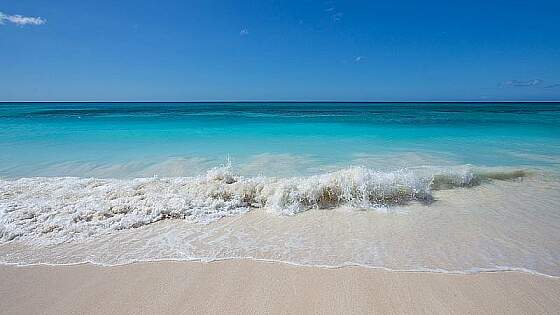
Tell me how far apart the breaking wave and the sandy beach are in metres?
0.98

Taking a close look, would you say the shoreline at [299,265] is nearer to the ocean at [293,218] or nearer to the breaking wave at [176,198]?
the ocean at [293,218]

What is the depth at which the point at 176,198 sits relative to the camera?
4.73 meters

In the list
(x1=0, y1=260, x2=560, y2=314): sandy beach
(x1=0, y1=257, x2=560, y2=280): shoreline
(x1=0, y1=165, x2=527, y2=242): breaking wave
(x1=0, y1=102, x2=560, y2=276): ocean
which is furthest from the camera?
(x1=0, y1=165, x2=527, y2=242): breaking wave

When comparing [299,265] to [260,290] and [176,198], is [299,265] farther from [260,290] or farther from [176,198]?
[176,198]

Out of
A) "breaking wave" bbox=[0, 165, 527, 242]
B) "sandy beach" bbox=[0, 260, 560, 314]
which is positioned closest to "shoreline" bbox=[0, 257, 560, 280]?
"sandy beach" bbox=[0, 260, 560, 314]

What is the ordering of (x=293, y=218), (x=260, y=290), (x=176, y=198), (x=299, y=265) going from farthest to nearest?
(x=176, y=198) < (x=293, y=218) < (x=299, y=265) < (x=260, y=290)

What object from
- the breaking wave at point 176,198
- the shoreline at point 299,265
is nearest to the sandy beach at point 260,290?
the shoreline at point 299,265

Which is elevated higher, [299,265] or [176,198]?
[176,198]

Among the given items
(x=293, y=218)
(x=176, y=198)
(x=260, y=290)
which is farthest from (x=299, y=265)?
(x=176, y=198)

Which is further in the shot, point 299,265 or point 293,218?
point 293,218

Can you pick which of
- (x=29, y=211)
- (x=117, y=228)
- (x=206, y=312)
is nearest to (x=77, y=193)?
(x=29, y=211)

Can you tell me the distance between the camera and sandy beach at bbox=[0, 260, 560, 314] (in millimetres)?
2553

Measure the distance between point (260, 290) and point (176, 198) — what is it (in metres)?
2.48

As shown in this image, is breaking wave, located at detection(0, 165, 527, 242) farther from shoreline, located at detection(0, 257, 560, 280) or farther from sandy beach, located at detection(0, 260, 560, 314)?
sandy beach, located at detection(0, 260, 560, 314)
